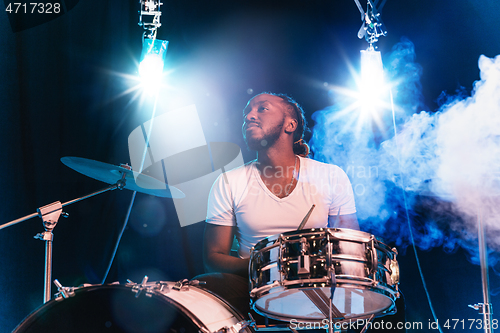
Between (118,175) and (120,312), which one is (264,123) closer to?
(118,175)

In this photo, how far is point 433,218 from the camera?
105 inches

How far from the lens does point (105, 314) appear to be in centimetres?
130

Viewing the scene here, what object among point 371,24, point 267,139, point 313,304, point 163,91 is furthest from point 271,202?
point 371,24

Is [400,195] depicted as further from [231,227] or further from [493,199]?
[231,227]

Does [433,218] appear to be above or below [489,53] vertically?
below

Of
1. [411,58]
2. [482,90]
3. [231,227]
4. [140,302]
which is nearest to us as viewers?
[140,302]

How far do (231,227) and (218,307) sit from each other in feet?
3.41

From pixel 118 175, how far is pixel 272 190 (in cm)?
96

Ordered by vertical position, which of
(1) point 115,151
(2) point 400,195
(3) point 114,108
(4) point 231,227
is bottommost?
(4) point 231,227

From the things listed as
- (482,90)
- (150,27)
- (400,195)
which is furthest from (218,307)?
(482,90)

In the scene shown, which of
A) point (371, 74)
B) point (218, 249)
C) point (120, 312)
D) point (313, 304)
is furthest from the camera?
point (371, 74)

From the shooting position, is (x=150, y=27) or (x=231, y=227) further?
(x=150, y=27)

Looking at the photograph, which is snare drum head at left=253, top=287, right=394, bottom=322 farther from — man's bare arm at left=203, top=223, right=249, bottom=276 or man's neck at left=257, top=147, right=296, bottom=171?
man's neck at left=257, top=147, right=296, bottom=171

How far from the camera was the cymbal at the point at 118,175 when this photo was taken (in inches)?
72.3
